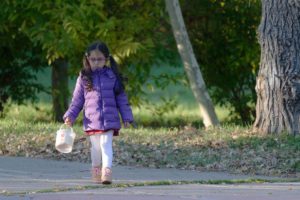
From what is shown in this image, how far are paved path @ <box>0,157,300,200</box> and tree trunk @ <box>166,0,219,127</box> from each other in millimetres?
5036

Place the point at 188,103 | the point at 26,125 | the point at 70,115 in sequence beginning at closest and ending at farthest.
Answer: the point at 70,115 < the point at 26,125 < the point at 188,103

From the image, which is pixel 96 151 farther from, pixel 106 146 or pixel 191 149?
pixel 191 149

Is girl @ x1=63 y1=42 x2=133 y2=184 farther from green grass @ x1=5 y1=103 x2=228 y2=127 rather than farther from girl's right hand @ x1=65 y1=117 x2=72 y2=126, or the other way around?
green grass @ x1=5 y1=103 x2=228 y2=127

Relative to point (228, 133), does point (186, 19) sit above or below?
above

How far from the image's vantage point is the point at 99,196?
361 inches

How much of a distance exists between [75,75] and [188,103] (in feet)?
46.8

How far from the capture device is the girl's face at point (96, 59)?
10023 millimetres

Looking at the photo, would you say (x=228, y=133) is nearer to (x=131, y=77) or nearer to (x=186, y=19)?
(x=131, y=77)

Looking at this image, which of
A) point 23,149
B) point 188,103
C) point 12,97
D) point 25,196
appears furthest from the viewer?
point 188,103

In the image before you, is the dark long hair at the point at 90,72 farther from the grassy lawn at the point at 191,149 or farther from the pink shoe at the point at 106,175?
the grassy lawn at the point at 191,149

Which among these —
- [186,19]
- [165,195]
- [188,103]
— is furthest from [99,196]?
[188,103]

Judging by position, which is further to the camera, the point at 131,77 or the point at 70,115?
the point at 131,77

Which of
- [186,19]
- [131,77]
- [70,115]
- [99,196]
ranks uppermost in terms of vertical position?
[186,19]

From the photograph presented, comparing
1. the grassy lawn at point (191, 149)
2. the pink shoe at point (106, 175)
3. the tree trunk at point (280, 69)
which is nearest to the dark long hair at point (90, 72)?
the pink shoe at point (106, 175)
